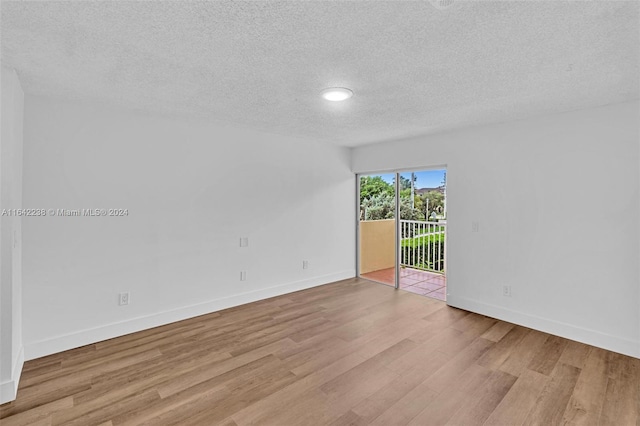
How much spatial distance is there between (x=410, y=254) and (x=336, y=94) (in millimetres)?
3902

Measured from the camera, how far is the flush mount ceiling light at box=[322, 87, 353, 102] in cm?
261

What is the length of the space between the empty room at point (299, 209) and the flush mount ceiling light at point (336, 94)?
2cm

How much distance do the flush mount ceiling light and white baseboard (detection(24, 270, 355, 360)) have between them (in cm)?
283

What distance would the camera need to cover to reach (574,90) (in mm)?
2623

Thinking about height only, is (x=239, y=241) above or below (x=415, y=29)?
below

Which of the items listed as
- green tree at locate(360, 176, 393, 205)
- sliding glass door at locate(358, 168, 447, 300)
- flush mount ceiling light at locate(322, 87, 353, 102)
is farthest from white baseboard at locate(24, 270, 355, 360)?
flush mount ceiling light at locate(322, 87, 353, 102)

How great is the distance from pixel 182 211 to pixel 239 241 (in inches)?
33.3

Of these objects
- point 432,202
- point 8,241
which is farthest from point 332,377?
point 432,202

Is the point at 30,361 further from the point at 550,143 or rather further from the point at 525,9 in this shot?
the point at 550,143

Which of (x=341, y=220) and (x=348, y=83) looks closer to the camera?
(x=348, y=83)

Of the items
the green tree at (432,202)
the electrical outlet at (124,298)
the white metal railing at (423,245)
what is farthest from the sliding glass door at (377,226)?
the electrical outlet at (124,298)

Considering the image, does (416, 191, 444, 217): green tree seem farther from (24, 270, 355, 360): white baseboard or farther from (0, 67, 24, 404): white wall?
(0, 67, 24, 404): white wall

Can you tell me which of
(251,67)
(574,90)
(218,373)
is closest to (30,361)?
(218,373)

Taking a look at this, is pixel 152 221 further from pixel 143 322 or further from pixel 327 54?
pixel 327 54
